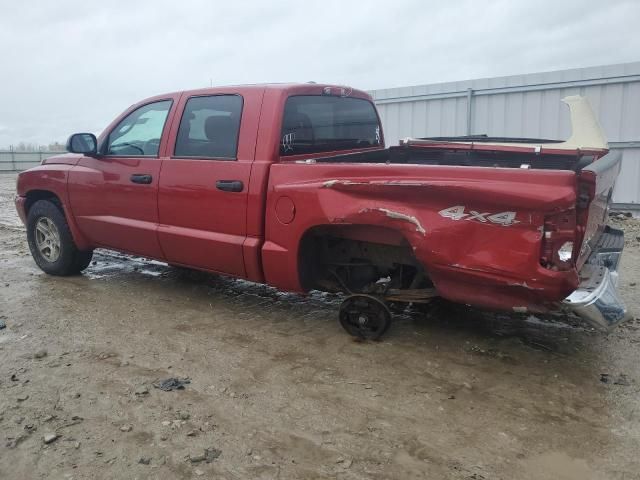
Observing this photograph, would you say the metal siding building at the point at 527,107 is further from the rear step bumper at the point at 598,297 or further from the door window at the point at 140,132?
the door window at the point at 140,132

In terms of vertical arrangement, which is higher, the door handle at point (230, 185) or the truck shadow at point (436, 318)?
the door handle at point (230, 185)

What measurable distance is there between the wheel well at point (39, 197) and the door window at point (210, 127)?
1.95 metres

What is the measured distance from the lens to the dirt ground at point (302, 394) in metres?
2.53

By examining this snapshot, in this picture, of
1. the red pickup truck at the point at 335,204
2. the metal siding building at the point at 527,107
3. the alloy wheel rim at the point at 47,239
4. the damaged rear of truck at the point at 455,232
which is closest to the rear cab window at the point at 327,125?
the red pickup truck at the point at 335,204

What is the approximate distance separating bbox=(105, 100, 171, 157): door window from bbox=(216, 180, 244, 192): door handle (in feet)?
3.02

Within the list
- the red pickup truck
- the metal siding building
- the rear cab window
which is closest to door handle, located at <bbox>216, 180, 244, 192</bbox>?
the red pickup truck

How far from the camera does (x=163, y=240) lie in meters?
4.69

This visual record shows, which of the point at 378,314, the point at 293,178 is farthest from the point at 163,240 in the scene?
the point at 378,314

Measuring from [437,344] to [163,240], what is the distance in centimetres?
248

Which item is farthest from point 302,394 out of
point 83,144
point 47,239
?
point 47,239

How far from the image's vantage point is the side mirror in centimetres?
504

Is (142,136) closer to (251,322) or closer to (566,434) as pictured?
(251,322)

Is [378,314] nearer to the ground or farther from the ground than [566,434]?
farther from the ground

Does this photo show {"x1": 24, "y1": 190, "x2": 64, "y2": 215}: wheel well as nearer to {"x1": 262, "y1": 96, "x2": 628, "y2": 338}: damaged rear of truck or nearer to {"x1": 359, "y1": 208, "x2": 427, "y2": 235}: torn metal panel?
{"x1": 262, "y1": 96, "x2": 628, "y2": 338}: damaged rear of truck
